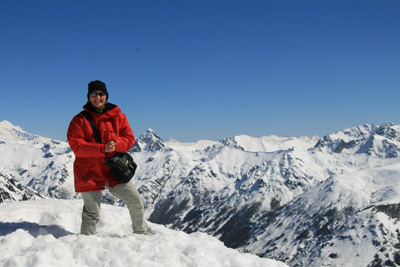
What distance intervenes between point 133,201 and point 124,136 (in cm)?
239

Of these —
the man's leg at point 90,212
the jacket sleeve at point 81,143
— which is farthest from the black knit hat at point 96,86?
the man's leg at point 90,212

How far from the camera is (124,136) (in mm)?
11438

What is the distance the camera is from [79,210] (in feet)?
49.2

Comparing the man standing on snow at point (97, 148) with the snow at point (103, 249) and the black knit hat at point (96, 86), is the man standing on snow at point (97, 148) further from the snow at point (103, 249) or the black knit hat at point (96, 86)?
the snow at point (103, 249)

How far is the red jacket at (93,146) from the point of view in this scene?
1028 centimetres

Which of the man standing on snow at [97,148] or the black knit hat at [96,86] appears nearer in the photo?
the man standing on snow at [97,148]

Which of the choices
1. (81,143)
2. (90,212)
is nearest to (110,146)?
(81,143)

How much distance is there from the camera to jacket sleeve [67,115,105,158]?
10188 millimetres

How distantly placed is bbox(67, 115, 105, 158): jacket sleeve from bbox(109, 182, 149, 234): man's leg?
1572mm

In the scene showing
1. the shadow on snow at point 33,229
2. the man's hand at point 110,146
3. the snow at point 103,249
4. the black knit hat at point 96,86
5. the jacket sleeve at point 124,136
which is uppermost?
the black knit hat at point 96,86

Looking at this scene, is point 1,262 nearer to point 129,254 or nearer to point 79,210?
point 129,254

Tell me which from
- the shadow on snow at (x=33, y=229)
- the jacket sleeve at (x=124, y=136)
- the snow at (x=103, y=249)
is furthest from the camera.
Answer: the shadow on snow at (x=33, y=229)

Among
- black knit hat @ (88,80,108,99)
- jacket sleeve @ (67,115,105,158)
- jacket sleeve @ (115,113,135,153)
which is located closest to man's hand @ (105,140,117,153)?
jacket sleeve @ (67,115,105,158)

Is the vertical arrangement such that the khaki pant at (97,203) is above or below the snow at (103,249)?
above
